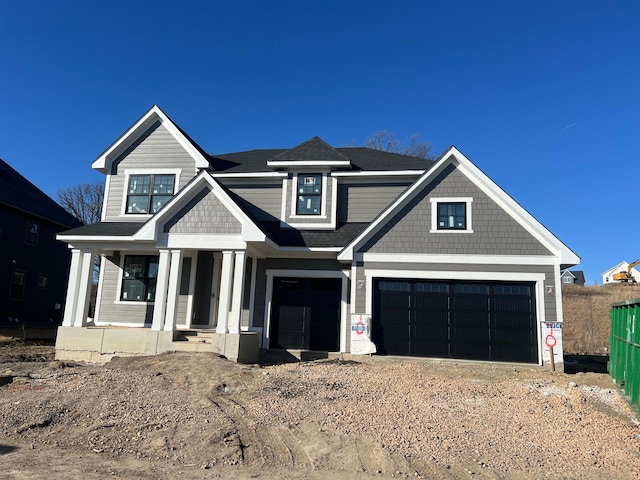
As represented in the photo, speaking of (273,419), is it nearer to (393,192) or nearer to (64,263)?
(393,192)

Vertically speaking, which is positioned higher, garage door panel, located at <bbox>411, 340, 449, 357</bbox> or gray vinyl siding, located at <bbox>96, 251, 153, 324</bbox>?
gray vinyl siding, located at <bbox>96, 251, 153, 324</bbox>

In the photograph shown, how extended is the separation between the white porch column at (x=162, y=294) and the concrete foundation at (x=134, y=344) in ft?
0.88

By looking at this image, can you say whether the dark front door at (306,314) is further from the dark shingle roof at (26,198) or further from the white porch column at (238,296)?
the dark shingle roof at (26,198)

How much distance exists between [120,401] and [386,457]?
4649mm

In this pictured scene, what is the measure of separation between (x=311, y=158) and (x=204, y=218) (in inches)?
160

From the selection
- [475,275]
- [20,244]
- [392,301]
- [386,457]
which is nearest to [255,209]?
[392,301]

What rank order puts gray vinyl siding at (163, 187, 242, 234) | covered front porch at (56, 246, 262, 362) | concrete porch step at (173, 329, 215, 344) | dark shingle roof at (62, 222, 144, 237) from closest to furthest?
covered front porch at (56, 246, 262, 362) < gray vinyl siding at (163, 187, 242, 234) < concrete porch step at (173, 329, 215, 344) < dark shingle roof at (62, 222, 144, 237)

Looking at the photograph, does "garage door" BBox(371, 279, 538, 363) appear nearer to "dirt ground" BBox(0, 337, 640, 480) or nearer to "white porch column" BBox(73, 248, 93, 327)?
"dirt ground" BBox(0, 337, 640, 480)

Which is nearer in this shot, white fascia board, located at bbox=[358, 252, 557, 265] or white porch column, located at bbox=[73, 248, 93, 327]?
white fascia board, located at bbox=[358, 252, 557, 265]

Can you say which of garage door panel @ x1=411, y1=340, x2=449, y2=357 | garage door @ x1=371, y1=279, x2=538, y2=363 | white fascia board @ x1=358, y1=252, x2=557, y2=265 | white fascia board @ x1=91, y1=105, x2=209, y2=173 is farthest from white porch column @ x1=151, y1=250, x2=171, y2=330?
garage door panel @ x1=411, y1=340, x2=449, y2=357

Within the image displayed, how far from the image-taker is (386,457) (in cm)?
511

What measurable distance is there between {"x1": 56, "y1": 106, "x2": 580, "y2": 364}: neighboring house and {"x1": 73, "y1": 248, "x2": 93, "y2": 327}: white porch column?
1.5 inches

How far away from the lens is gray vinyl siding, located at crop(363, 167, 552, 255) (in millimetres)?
11938

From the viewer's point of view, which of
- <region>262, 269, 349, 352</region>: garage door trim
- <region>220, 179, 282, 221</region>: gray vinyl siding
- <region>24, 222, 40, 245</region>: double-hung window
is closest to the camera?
<region>262, 269, 349, 352</region>: garage door trim
